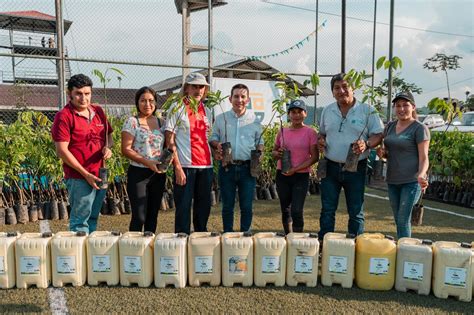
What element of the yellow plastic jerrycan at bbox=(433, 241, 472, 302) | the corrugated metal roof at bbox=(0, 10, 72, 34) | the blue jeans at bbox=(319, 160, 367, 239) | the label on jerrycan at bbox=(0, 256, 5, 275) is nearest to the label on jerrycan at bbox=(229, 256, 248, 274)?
the blue jeans at bbox=(319, 160, 367, 239)

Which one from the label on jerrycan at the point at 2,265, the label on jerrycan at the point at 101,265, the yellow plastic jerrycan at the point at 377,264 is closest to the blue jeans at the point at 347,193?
the yellow plastic jerrycan at the point at 377,264

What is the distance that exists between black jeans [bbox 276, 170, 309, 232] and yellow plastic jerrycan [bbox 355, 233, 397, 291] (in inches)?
A: 33.8

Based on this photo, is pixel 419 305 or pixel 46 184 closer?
pixel 419 305

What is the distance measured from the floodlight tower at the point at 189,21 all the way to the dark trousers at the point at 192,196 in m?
3.57

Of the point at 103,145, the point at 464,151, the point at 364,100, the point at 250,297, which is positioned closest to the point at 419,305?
the point at 250,297

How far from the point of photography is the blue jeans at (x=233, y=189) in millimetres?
3789

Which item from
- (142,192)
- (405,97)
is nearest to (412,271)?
(405,97)

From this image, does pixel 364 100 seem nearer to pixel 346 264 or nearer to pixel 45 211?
pixel 346 264

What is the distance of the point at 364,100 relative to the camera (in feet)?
12.3

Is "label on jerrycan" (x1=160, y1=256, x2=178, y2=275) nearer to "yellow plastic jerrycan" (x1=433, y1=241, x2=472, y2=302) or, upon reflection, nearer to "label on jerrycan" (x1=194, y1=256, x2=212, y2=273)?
"label on jerrycan" (x1=194, y1=256, x2=212, y2=273)

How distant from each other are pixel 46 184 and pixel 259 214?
123 inches

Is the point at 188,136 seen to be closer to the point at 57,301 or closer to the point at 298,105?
the point at 298,105

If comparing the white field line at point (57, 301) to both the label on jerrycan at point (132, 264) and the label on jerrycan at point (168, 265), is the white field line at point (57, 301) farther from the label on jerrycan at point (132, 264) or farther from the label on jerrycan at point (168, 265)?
the label on jerrycan at point (168, 265)

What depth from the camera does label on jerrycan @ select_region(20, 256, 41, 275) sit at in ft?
9.86
